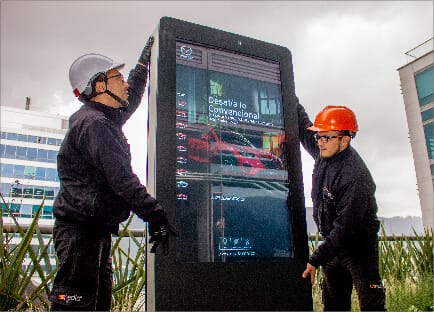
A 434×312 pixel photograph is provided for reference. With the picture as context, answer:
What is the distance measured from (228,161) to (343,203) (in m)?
0.80

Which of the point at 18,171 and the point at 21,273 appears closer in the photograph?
the point at 21,273

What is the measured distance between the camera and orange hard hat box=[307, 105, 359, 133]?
7.73ft

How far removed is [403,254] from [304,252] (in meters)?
4.01

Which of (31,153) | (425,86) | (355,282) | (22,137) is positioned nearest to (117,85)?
(355,282)

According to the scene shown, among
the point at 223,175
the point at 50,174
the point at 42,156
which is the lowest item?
the point at 223,175

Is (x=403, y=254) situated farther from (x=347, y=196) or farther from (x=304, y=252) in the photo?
(x=304, y=252)

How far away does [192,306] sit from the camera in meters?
1.51

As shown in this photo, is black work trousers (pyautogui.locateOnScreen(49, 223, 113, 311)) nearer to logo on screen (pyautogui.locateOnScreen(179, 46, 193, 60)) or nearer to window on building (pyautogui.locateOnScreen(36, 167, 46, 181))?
logo on screen (pyautogui.locateOnScreen(179, 46, 193, 60))

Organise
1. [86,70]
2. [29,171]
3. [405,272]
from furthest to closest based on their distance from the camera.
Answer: [29,171] < [405,272] < [86,70]

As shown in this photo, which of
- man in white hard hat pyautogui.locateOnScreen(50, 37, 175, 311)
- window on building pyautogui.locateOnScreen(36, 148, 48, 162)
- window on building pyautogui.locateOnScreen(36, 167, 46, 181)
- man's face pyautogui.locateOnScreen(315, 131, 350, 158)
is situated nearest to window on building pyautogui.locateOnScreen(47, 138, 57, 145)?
window on building pyautogui.locateOnScreen(36, 148, 48, 162)

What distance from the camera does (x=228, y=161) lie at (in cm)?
173

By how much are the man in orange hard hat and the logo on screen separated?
0.85m

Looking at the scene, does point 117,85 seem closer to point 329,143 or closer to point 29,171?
point 329,143

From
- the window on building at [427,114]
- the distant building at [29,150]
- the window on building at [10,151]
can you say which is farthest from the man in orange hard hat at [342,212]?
the window on building at [10,151]
